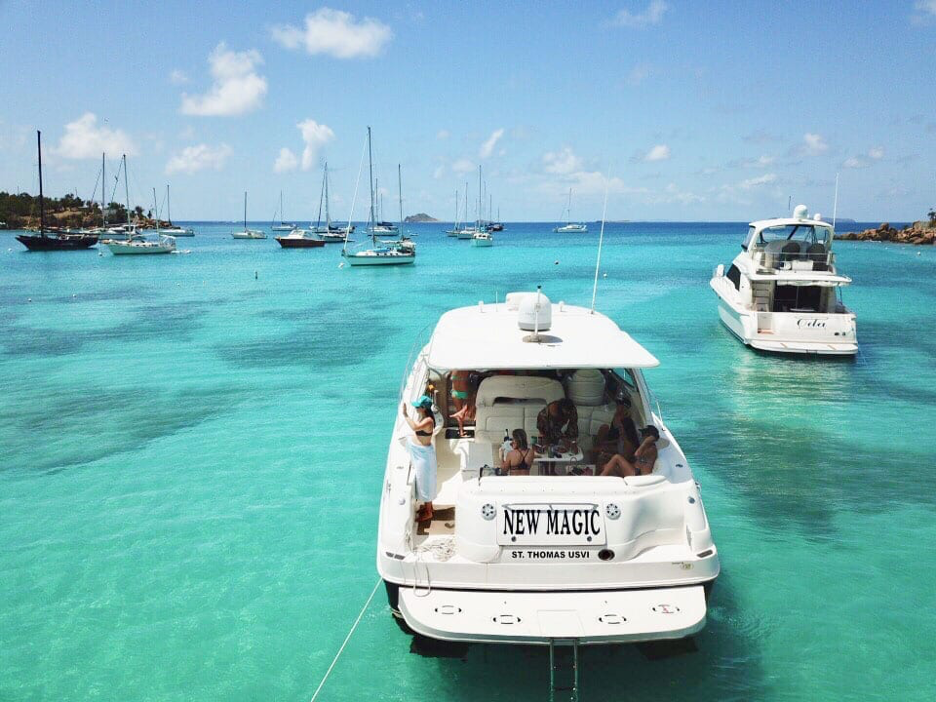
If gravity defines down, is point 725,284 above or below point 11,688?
above

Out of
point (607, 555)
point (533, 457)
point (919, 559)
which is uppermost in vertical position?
point (533, 457)

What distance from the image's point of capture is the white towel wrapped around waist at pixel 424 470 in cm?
615

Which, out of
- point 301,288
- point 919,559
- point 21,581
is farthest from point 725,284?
point 301,288

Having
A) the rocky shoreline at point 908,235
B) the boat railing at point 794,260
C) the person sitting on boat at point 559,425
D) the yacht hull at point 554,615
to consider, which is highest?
the rocky shoreline at point 908,235

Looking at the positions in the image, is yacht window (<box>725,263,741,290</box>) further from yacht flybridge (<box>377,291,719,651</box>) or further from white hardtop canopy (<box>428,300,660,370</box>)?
yacht flybridge (<box>377,291,719,651</box>)

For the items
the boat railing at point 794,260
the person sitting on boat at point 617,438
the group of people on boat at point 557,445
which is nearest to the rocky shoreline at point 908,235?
the boat railing at point 794,260

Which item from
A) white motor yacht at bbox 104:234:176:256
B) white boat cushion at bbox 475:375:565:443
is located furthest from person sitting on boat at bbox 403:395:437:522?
white motor yacht at bbox 104:234:176:256

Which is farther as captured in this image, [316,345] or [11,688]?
[316,345]

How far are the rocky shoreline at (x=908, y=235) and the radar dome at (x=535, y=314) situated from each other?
107 metres

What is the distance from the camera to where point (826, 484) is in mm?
10398

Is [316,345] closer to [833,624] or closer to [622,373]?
[622,373]

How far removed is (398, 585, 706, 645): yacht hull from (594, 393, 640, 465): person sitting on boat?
1.57m

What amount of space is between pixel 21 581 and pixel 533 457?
19.7ft

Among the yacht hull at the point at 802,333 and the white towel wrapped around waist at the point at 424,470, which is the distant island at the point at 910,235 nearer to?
the yacht hull at the point at 802,333
